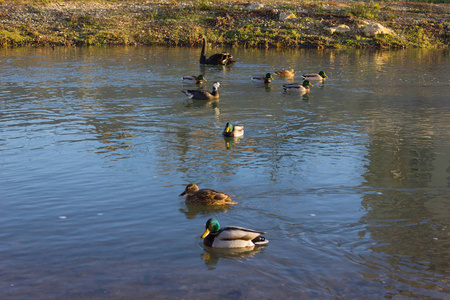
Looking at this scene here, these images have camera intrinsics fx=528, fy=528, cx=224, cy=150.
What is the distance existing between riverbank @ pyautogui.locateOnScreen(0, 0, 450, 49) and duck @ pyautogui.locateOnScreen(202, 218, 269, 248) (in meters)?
36.4

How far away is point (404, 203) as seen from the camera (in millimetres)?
11094

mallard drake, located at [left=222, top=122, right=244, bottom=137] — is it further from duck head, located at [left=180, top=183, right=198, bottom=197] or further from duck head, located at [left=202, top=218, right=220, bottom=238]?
duck head, located at [left=202, top=218, right=220, bottom=238]

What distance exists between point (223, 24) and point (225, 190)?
128 feet

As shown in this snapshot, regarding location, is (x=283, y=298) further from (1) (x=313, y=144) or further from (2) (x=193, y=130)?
(2) (x=193, y=130)

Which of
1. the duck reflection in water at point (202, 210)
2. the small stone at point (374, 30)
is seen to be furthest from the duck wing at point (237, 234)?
the small stone at point (374, 30)

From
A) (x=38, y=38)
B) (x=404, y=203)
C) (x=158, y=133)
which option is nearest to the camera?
(x=404, y=203)

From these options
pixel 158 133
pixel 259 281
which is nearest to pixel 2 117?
pixel 158 133

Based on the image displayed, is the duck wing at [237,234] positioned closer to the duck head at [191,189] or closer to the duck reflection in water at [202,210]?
the duck reflection in water at [202,210]

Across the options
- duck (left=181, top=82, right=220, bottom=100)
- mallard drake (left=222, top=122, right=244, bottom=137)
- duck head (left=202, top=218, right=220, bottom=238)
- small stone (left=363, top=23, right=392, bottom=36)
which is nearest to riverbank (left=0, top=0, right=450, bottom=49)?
small stone (left=363, top=23, right=392, bottom=36)

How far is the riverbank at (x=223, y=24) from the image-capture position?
44750 mm

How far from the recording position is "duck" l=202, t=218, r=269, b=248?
8992 millimetres

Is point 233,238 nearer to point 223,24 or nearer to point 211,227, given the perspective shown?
point 211,227

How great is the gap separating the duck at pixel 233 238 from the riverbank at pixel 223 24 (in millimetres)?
36364

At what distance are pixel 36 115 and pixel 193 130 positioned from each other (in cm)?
634
